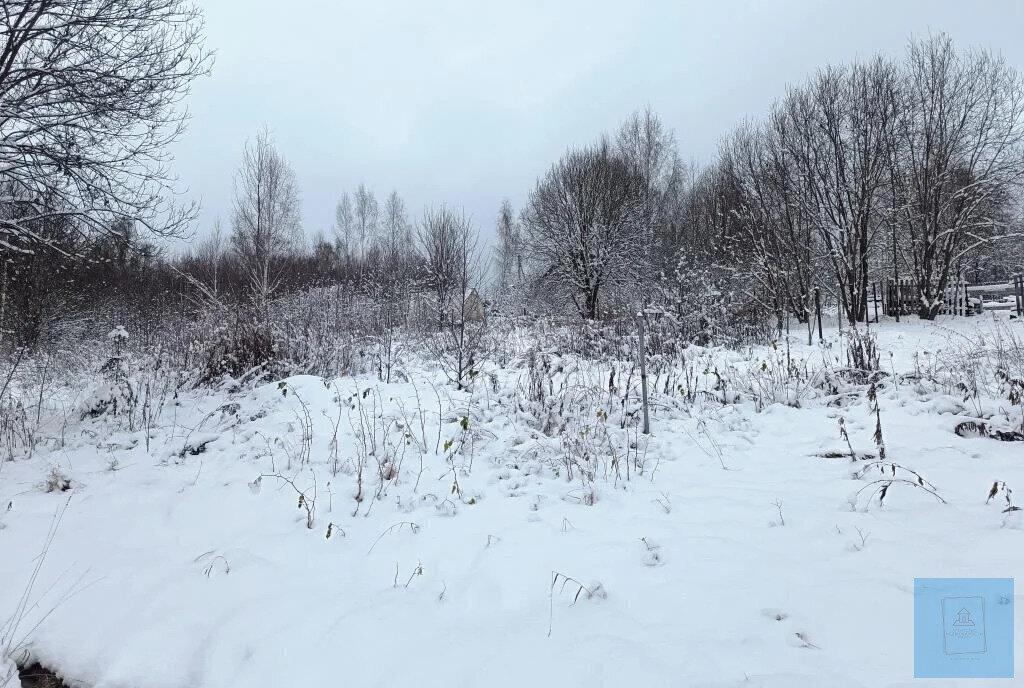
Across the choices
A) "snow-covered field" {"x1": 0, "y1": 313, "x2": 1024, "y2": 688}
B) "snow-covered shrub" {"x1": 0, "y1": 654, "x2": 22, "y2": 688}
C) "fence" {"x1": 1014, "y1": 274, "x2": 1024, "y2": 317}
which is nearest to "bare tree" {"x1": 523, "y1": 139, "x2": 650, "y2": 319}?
"fence" {"x1": 1014, "y1": 274, "x2": 1024, "y2": 317}

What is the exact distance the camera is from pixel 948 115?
14703 mm

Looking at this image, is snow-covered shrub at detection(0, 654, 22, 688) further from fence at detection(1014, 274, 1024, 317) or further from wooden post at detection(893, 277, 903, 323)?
fence at detection(1014, 274, 1024, 317)

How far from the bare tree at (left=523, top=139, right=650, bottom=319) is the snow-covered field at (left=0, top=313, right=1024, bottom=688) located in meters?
13.8

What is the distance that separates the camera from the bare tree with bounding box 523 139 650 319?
1841 centimetres

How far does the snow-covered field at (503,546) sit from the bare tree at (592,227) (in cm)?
1385

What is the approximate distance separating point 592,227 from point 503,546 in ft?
56.1

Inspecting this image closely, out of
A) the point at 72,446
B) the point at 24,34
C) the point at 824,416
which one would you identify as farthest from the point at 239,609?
the point at 24,34

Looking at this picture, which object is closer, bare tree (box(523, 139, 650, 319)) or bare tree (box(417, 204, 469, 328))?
bare tree (box(417, 204, 469, 328))

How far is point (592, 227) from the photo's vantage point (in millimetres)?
18469

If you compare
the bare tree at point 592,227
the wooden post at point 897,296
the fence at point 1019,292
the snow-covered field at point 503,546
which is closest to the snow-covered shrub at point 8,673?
the snow-covered field at point 503,546

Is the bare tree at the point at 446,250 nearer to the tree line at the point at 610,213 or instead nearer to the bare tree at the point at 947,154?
the tree line at the point at 610,213

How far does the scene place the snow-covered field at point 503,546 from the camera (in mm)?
1888

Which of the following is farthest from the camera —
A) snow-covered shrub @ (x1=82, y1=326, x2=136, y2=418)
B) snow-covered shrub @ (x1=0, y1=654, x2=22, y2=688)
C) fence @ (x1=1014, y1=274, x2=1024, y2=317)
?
fence @ (x1=1014, y1=274, x2=1024, y2=317)

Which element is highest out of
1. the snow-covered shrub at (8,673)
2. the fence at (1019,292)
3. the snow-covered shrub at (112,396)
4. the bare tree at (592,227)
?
the bare tree at (592,227)
